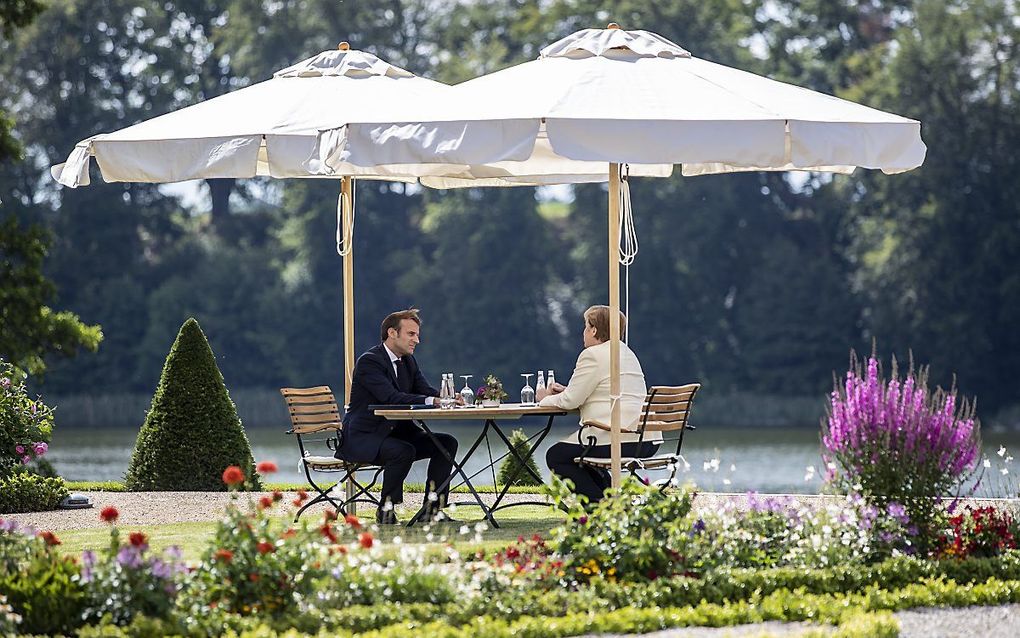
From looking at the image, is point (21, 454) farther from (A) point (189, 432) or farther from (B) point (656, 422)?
(B) point (656, 422)

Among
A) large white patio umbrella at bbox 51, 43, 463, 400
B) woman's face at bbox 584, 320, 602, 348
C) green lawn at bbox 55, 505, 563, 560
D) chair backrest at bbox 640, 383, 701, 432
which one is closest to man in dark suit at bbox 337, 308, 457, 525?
green lawn at bbox 55, 505, 563, 560

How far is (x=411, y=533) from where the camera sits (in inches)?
319

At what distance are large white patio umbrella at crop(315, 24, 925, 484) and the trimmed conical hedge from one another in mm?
3968

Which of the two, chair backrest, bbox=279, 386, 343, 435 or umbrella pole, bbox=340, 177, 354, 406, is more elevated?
umbrella pole, bbox=340, 177, 354, 406

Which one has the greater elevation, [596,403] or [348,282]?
[348,282]

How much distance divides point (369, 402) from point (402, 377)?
1.03ft

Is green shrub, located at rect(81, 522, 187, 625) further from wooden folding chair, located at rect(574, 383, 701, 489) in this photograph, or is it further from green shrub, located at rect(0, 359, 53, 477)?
green shrub, located at rect(0, 359, 53, 477)

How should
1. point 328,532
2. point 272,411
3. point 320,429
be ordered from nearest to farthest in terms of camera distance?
1. point 328,532
2. point 320,429
3. point 272,411

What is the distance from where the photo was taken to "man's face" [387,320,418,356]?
8789 millimetres

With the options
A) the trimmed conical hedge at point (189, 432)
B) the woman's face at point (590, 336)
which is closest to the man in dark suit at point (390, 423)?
the woman's face at point (590, 336)

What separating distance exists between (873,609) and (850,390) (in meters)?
1.33

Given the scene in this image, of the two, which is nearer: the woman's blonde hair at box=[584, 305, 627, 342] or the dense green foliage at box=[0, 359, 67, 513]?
the woman's blonde hair at box=[584, 305, 627, 342]

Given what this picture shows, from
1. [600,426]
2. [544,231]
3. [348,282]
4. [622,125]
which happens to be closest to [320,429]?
[348,282]

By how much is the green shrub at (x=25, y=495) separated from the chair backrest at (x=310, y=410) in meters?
1.86
